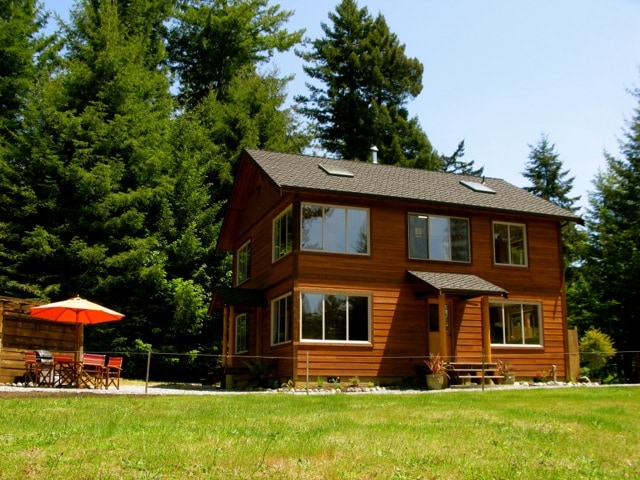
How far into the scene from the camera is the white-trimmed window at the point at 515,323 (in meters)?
20.4

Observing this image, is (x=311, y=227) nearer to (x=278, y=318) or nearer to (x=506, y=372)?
(x=278, y=318)

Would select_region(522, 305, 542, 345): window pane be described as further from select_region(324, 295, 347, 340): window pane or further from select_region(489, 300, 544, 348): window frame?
select_region(324, 295, 347, 340): window pane

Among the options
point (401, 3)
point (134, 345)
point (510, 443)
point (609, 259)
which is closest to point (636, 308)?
point (609, 259)

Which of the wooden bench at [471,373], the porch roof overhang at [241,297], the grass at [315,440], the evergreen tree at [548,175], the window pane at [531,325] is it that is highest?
the evergreen tree at [548,175]

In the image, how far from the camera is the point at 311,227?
18797mm

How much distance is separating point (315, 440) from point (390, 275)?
1180 cm

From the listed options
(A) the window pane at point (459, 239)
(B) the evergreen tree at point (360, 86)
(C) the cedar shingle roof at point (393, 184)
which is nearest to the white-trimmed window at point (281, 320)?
(C) the cedar shingle roof at point (393, 184)

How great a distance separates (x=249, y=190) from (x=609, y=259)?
15263 mm

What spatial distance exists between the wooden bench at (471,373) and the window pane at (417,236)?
3367 mm

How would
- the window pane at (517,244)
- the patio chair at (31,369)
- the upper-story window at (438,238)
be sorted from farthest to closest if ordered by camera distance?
the window pane at (517,244), the upper-story window at (438,238), the patio chair at (31,369)

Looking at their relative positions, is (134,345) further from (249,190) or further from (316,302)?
(316,302)

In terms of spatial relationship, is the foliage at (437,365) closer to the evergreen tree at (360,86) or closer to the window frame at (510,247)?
the window frame at (510,247)

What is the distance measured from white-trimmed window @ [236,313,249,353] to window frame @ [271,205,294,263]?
12.1 ft

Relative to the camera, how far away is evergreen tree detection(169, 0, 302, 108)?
130ft
